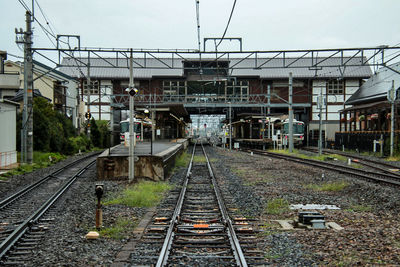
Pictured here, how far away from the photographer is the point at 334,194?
10.8 metres

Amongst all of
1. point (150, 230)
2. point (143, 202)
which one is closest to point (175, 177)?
point (143, 202)

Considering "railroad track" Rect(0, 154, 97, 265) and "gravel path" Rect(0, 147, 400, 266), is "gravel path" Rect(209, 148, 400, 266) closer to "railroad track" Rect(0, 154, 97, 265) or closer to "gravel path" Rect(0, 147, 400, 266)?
"gravel path" Rect(0, 147, 400, 266)

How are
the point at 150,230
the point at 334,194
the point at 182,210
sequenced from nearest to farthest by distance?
the point at 150,230
the point at 182,210
the point at 334,194

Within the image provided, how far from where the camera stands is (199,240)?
5969mm

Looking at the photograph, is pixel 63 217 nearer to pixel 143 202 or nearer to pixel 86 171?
pixel 143 202

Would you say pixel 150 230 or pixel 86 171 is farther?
pixel 86 171

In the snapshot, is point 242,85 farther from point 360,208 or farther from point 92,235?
point 92,235

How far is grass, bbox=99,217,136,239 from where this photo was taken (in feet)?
20.9

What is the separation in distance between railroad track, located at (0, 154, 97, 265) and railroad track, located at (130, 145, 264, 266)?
5.60 feet

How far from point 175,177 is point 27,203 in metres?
6.29

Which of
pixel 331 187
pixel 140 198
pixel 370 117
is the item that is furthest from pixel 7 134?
pixel 370 117

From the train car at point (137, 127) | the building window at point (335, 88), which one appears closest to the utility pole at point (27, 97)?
the train car at point (137, 127)

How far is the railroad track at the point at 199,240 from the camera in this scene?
509 centimetres

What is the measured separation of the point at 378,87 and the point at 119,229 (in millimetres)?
36670
